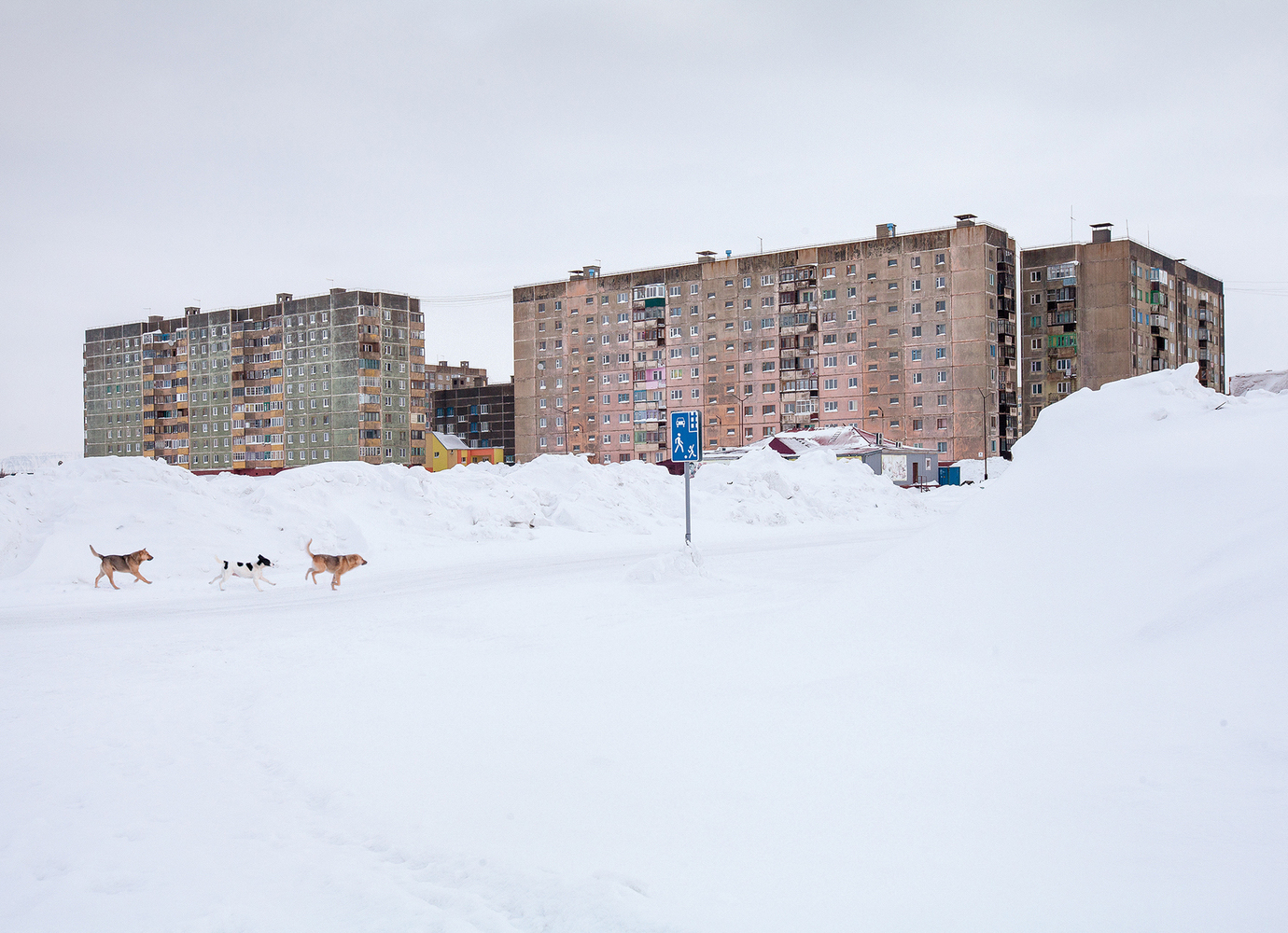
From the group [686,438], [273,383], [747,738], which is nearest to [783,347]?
[273,383]

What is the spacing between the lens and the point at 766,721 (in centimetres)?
736

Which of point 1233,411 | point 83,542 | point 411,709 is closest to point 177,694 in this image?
point 411,709

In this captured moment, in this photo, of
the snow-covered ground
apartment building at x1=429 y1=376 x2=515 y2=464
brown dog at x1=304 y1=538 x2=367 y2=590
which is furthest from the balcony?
the snow-covered ground

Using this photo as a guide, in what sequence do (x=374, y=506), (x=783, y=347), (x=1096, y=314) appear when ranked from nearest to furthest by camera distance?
(x=374, y=506) < (x=1096, y=314) < (x=783, y=347)

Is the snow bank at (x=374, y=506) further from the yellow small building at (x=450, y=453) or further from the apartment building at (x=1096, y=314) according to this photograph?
the yellow small building at (x=450, y=453)

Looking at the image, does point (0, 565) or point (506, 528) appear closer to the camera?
point (0, 565)

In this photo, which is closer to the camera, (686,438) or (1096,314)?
(686,438)

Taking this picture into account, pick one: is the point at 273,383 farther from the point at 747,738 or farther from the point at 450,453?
the point at 747,738

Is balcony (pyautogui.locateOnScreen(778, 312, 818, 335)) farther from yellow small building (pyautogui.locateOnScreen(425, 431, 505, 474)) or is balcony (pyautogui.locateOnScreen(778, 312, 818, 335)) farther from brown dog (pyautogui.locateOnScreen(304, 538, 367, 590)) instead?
brown dog (pyautogui.locateOnScreen(304, 538, 367, 590))

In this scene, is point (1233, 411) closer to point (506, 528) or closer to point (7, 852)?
point (7, 852)

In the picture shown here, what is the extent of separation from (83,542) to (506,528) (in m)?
11.0

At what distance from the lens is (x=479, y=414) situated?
467 ft

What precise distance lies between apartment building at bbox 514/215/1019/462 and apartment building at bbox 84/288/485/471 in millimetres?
16966

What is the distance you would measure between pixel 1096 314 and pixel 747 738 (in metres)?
107
